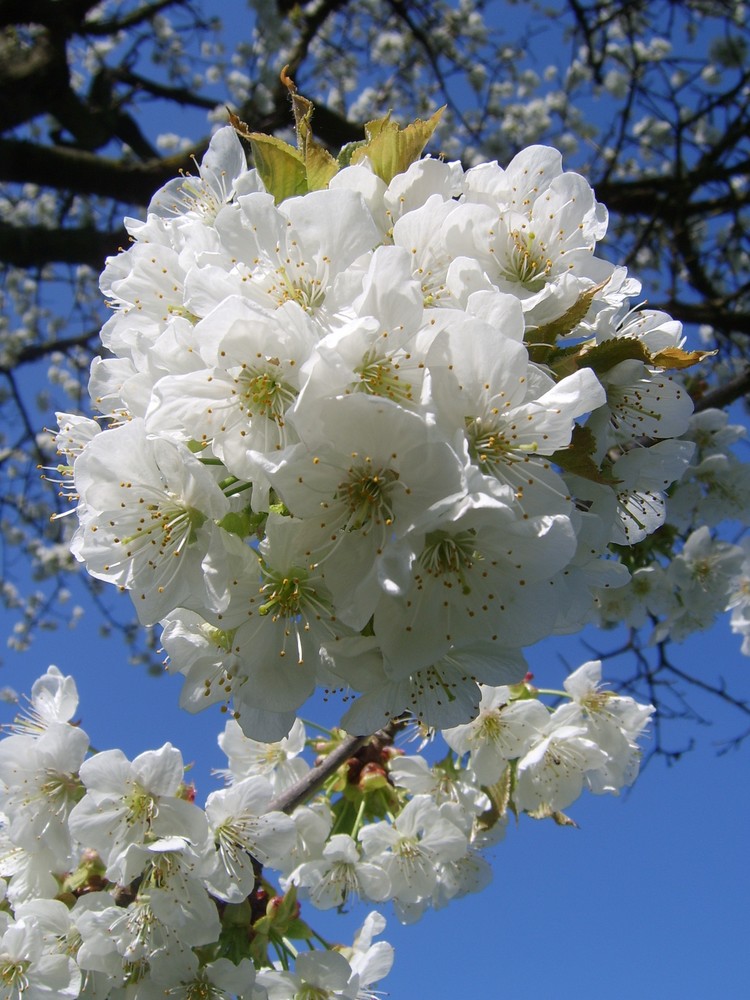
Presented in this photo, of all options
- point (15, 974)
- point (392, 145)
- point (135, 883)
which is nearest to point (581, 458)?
point (392, 145)

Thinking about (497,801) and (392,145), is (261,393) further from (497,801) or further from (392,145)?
(497,801)

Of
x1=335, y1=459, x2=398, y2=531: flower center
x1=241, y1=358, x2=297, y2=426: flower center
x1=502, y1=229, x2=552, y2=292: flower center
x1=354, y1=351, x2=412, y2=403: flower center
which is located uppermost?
x1=502, y1=229, x2=552, y2=292: flower center

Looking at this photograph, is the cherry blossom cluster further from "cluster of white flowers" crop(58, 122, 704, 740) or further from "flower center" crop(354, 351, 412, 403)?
"flower center" crop(354, 351, 412, 403)

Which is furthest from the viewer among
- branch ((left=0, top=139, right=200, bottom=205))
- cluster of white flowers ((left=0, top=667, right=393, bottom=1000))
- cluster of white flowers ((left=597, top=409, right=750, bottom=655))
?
branch ((left=0, top=139, right=200, bottom=205))

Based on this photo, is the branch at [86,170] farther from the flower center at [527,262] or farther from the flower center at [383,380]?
the flower center at [383,380]

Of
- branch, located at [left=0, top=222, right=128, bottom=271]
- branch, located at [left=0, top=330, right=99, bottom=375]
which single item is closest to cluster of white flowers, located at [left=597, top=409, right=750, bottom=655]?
branch, located at [left=0, top=222, right=128, bottom=271]

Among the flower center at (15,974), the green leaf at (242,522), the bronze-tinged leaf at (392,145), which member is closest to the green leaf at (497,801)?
the flower center at (15,974)
